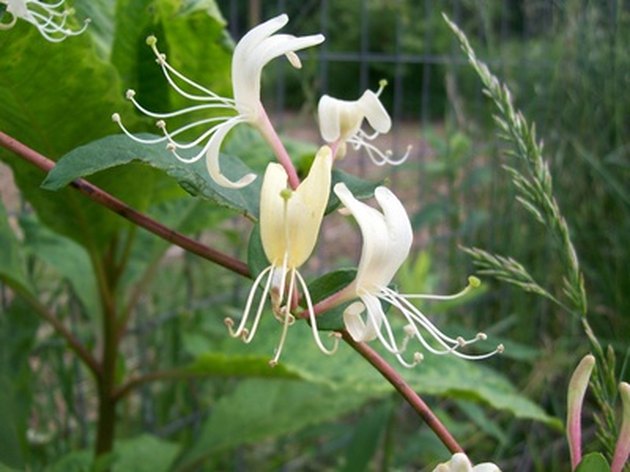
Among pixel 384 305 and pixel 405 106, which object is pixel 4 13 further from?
pixel 405 106

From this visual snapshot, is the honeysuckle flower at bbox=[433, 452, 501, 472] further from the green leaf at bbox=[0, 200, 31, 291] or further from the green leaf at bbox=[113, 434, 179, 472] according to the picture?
the green leaf at bbox=[113, 434, 179, 472]

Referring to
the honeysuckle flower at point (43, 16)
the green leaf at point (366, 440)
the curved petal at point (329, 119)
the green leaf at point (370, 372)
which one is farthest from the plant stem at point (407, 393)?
the green leaf at point (366, 440)

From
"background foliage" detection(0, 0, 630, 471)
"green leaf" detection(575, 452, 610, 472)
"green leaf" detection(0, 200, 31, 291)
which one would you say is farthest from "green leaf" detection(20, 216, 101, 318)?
"green leaf" detection(575, 452, 610, 472)

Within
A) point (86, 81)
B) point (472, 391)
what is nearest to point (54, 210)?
point (86, 81)

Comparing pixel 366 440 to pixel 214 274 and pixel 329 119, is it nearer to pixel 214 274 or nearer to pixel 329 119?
pixel 214 274

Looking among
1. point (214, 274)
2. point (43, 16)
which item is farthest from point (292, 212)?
point (214, 274)

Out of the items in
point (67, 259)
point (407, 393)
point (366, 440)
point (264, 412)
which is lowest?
point (366, 440)
